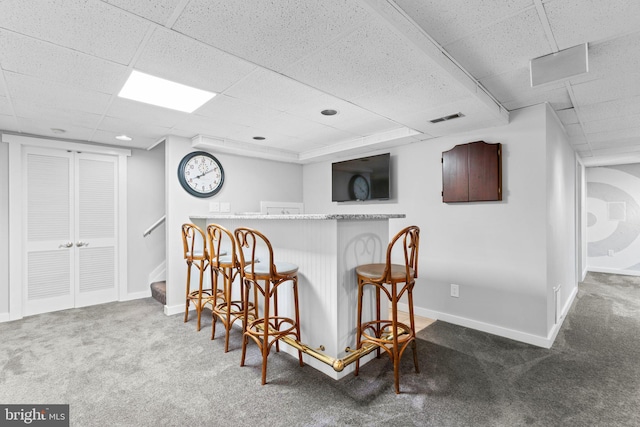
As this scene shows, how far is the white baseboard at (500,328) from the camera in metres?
2.79

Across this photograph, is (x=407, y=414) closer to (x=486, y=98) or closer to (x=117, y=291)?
(x=486, y=98)

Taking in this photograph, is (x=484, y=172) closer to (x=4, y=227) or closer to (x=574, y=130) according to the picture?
(x=574, y=130)

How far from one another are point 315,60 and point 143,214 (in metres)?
3.91

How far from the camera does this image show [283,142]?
4.25 m

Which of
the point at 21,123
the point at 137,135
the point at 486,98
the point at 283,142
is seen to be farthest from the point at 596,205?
the point at 21,123

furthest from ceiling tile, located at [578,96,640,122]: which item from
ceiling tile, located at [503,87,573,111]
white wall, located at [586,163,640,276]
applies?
white wall, located at [586,163,640,276]

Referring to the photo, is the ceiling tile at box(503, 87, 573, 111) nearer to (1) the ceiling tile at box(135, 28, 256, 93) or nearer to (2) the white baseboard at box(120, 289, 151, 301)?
(1) the ceiling tile at box(135, 28, 256, 93)

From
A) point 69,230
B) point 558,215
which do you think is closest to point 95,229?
point 69,230

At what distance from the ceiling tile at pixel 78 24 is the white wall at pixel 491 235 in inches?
124

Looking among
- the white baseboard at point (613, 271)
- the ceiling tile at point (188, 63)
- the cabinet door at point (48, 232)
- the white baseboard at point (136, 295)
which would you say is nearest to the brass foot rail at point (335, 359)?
the ceiling tile at point (188, 63)

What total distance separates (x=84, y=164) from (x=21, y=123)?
2.89 ft

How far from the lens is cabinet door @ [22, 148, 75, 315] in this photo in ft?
12.1

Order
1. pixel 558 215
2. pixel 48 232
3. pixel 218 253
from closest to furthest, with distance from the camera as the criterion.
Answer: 1. pixel 218 253
2. pixel 558 215
3. pixel 48 232

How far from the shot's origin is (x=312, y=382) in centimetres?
212
